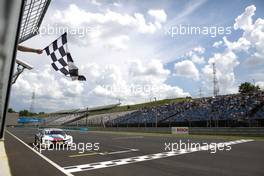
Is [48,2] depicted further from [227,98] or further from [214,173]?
[227,98]

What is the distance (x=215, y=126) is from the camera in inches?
1198

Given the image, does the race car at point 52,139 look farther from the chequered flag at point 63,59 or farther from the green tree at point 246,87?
the green tree at point 246,87

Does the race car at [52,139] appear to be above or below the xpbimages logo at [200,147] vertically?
above

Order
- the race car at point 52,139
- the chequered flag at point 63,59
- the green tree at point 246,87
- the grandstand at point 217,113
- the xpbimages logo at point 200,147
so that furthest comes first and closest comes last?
1. the green tree at point 246,87
2. the grandstand at point 217,113
3. the race car at point 52,139
4. the xpbimages logo at point 200,147
5. the chequered flag at point 63,59

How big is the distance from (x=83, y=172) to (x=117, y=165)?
58.7 inches

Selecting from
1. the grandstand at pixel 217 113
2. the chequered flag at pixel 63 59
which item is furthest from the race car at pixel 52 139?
the grandstand at pixel 217 113

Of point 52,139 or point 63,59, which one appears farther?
point 52,139

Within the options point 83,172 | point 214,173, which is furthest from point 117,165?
point 214,173

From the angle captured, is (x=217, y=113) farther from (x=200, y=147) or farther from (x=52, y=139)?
(x=52, y=139)

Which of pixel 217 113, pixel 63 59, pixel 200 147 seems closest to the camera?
pixel 63 59

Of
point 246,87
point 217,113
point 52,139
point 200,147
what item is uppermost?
point 246,87

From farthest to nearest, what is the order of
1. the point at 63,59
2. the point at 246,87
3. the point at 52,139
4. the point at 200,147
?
the point at 246,87
the point at 52,139
the point at 200,147
the point at 63,59

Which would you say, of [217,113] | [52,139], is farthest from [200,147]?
[217,113]

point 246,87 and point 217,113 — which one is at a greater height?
point 246,87
